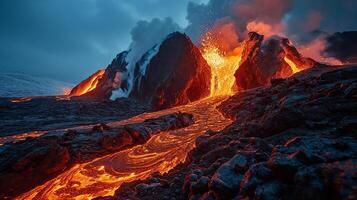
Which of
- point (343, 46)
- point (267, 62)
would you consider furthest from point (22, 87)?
point (343, 46)

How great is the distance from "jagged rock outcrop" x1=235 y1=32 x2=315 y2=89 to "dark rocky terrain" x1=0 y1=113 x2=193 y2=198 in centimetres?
2402

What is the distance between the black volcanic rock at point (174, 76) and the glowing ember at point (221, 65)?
131cm

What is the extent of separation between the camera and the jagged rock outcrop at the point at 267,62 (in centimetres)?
3797

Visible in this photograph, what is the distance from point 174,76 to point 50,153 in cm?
3219

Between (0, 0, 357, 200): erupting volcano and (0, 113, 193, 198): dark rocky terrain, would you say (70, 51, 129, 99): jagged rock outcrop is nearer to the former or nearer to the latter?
(0, 0, 357, 200): erupting volcano

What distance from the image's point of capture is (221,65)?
4812 cm

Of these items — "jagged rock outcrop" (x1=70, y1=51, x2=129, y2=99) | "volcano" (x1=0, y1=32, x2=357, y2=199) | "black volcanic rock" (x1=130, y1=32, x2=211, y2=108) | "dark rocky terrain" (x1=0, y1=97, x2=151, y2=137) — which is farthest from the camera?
"jagged rock outcrop" (x1=70, y1=51, x2=129, y2=99)

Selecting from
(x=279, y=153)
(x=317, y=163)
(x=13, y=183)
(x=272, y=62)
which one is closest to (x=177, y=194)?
(x=279, y=153)

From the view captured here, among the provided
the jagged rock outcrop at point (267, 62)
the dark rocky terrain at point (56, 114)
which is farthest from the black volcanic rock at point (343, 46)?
the dark rocky terrain at point (56, 114)

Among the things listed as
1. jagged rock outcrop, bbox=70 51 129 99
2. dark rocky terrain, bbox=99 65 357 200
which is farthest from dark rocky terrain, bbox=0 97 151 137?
dark rocky terrain, bbox=99 65 357 200

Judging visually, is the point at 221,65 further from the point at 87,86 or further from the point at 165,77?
the point at 87,86

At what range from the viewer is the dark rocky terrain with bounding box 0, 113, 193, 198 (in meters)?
11.3

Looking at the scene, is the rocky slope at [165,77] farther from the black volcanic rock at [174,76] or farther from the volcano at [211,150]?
the volcano at [211,150]

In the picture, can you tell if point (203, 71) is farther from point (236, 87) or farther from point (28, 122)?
point (28, 122)
